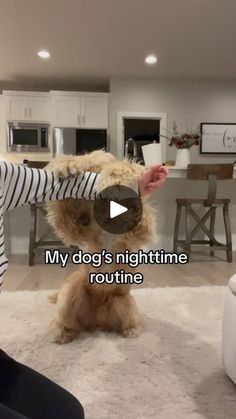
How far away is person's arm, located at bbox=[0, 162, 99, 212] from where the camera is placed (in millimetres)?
952

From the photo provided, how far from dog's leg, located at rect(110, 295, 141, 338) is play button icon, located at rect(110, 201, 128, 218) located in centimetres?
42

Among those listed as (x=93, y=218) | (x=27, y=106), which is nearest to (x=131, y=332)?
(x=93, y=218)

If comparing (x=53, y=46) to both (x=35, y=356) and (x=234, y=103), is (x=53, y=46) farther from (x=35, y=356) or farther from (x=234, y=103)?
(x=35, y=356)

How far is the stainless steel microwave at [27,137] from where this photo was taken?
4801mm

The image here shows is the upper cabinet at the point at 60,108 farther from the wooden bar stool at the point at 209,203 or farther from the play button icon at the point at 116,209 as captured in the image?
the play button icon at the point at 116,209

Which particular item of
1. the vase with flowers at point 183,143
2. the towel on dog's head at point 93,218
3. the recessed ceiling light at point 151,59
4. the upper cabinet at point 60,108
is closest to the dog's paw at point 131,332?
the towel on dog's head at point 93,218

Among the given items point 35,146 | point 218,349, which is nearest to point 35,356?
point 218,349

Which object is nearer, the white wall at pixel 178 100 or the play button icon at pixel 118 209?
the play button icon at pixel 118 209

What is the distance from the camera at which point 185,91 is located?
189 inches

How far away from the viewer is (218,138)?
4.87 metres

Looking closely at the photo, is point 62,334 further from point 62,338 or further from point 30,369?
point 30,369

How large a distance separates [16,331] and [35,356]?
0.24 meters

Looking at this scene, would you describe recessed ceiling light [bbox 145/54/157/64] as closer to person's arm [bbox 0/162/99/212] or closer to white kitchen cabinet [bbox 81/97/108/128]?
white kitchen cabinet [bbox 81/97/108/128]

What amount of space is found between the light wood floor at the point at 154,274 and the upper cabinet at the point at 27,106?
2516 millimetres
